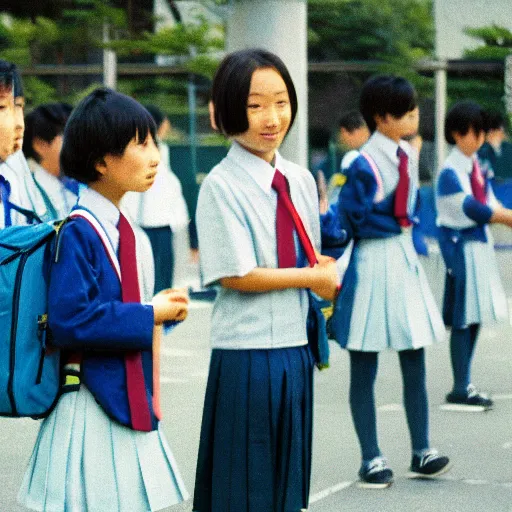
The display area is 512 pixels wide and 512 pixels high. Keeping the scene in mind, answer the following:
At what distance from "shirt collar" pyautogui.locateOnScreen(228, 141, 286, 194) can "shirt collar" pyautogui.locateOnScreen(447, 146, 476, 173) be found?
3.27 meters

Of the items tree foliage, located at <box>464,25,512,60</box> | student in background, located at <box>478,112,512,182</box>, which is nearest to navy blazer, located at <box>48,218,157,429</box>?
student in background, located at <box>478,112,512,182</box>

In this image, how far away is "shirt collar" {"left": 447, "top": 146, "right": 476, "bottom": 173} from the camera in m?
6.98

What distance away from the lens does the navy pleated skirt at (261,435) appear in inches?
148

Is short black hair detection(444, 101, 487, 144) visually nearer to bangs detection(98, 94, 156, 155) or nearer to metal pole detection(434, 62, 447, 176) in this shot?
bangs detection(98, 94, 156, 155)

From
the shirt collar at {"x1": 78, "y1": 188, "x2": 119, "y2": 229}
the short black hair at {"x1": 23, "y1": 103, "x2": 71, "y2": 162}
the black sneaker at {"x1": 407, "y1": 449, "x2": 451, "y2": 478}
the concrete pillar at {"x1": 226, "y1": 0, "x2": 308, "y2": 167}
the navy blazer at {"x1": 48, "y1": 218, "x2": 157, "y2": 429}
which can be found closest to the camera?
the navy blazer at {"x1": 48, "y1": 218, "x2": 157, "y2": 429}

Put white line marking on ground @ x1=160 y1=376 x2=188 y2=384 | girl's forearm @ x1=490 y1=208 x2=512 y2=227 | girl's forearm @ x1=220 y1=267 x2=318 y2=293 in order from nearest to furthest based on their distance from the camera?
girl's forearm @ x1=220 y1=267 x2=318 y2=293, girl's forearm @ x1=490 y1=208 x2=512 y2=227, white line marking on ground @ x1=160 y1=376 x2=188 y2=384

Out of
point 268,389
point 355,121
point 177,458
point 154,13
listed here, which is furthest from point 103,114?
point 154,13

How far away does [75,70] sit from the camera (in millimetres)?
15953

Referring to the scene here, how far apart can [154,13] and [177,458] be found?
9.44m

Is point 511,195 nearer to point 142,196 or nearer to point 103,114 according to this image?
point 142,196

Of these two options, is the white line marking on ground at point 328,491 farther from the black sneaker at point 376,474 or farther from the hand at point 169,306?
the hand at point 169,306

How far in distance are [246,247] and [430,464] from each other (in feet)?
6.93

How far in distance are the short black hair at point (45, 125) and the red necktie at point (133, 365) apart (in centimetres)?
382

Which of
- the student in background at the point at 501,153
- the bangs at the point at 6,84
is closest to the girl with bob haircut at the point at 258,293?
the bangs at the point at 6,84
